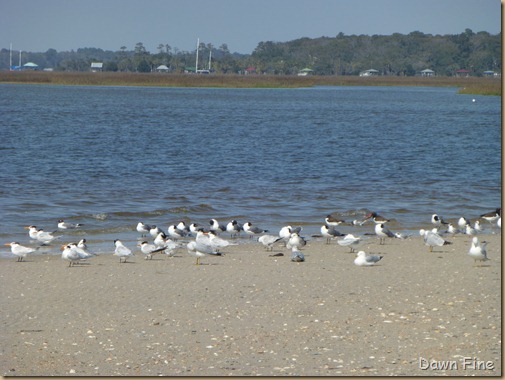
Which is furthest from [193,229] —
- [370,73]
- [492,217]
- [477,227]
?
[370,73]

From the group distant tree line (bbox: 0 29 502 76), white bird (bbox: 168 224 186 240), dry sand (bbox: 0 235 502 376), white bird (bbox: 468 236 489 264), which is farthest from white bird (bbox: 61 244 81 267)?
distant tree line (bbox: 0 29 502 76)

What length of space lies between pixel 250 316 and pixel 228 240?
6.33 m

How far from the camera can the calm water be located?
1822cm

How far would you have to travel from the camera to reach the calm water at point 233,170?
18219mm

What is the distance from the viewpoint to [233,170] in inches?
1083

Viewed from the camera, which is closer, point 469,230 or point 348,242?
point 348,242

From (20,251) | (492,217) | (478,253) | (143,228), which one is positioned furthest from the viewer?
(492,217)

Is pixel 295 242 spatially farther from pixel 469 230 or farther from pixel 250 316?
pixel 250 316

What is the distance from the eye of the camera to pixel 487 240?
15234 millimetres

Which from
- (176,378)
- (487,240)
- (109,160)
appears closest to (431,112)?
(109,160)

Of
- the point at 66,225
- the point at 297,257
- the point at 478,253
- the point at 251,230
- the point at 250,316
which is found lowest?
the point at 66,225

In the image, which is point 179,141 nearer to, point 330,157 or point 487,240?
point 330,157

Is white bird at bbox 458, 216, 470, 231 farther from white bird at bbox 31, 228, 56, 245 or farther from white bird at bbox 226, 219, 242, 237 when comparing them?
white bird at bbox 31, 228, 56, 245

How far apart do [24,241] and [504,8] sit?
9.76 metres
